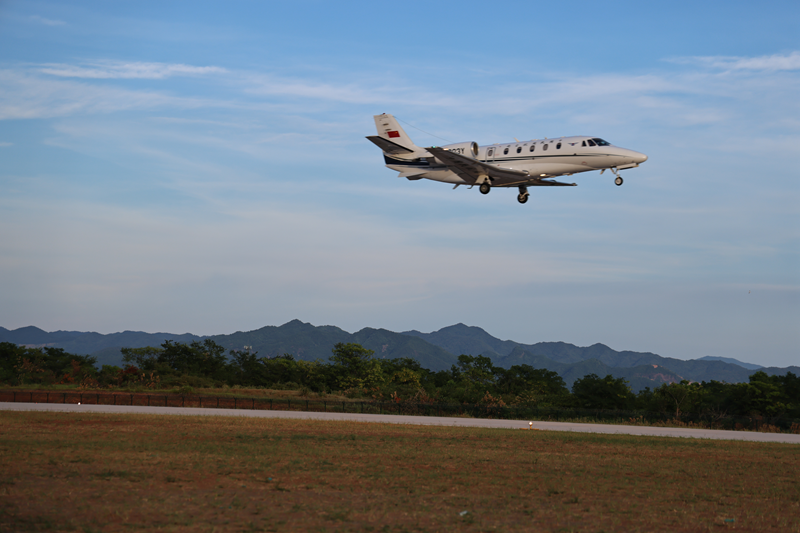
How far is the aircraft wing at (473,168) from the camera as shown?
1439 inches

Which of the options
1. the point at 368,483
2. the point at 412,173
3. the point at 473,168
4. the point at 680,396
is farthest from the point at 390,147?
the point at 680,396

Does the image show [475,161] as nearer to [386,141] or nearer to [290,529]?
[386,141]

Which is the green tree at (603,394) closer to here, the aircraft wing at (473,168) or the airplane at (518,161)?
the airplane at (518,161)

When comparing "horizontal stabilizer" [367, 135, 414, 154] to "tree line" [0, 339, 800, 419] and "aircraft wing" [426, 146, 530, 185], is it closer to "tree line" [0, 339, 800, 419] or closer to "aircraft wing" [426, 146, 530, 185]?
"aircraft wing" [426, 146, 530, 185]

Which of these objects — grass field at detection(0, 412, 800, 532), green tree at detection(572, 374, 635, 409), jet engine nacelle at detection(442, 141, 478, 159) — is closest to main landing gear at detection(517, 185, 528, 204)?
jet engine nacelle at detection(442, 141, 478, 159)

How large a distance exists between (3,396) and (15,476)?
4130 cm

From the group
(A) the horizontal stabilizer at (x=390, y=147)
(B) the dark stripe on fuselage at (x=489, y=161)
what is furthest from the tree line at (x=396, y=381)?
(A) the horizontal stabilizer at (x=390, y=147)

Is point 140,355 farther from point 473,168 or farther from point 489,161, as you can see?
point 473,168

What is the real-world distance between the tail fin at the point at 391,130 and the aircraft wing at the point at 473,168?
8506 mm

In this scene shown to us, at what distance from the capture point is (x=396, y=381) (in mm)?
79688

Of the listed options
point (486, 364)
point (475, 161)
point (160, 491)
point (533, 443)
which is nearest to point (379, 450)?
point (533, 443)

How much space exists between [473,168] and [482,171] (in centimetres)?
60

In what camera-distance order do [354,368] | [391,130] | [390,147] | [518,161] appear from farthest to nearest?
[354,368] < [391,130] < [390,147] < [518,161]

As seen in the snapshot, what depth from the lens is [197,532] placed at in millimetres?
12031
